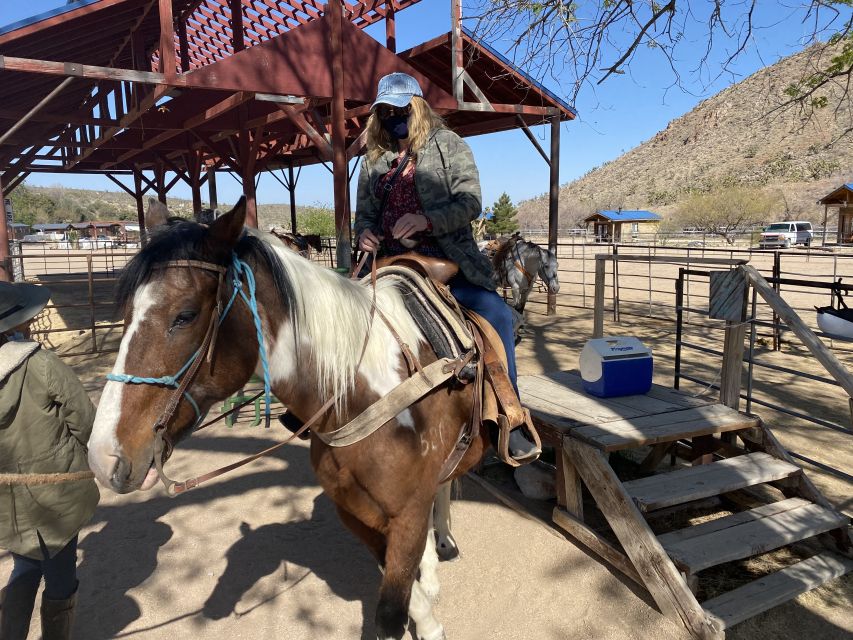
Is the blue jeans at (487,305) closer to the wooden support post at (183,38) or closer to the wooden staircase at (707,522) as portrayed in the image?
the wooden staircase at (707,522)

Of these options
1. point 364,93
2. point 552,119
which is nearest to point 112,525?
point 364,93

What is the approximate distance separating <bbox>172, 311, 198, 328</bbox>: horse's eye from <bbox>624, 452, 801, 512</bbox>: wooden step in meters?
2.45

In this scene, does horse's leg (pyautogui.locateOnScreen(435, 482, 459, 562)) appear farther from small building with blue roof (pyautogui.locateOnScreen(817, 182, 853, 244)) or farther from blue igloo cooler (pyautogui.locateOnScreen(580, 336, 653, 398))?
small building with blue roof (pyautogui.locateOnScreen(817, 182, 853, 244))

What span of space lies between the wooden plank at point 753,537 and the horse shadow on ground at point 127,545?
2244 mm

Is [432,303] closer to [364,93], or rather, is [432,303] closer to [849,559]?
[849,559]

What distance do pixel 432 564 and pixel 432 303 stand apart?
54.5 inches

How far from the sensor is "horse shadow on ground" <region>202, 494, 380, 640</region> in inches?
113

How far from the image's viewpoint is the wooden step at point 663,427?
3074 millimetres

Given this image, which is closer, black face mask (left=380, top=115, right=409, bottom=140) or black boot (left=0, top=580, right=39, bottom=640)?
black boot (left=0, top=580, right=39, bottom=640)

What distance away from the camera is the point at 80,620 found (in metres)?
2.72

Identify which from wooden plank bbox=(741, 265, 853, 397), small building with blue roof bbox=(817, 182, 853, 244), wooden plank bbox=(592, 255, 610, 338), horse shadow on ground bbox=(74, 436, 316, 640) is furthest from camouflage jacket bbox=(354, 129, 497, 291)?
small building with blue roof bbox=(817, 182, 853, 244)

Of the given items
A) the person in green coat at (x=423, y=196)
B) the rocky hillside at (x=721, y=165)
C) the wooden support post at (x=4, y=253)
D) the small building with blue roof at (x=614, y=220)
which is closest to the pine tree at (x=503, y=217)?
the small building with blue roof at (x=614, y=220)

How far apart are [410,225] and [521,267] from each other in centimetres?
832

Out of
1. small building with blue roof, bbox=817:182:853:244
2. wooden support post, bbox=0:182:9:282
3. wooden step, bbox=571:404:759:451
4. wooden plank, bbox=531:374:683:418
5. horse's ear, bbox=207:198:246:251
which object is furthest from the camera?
small building with blue roof, bbox=817:182:853:244
